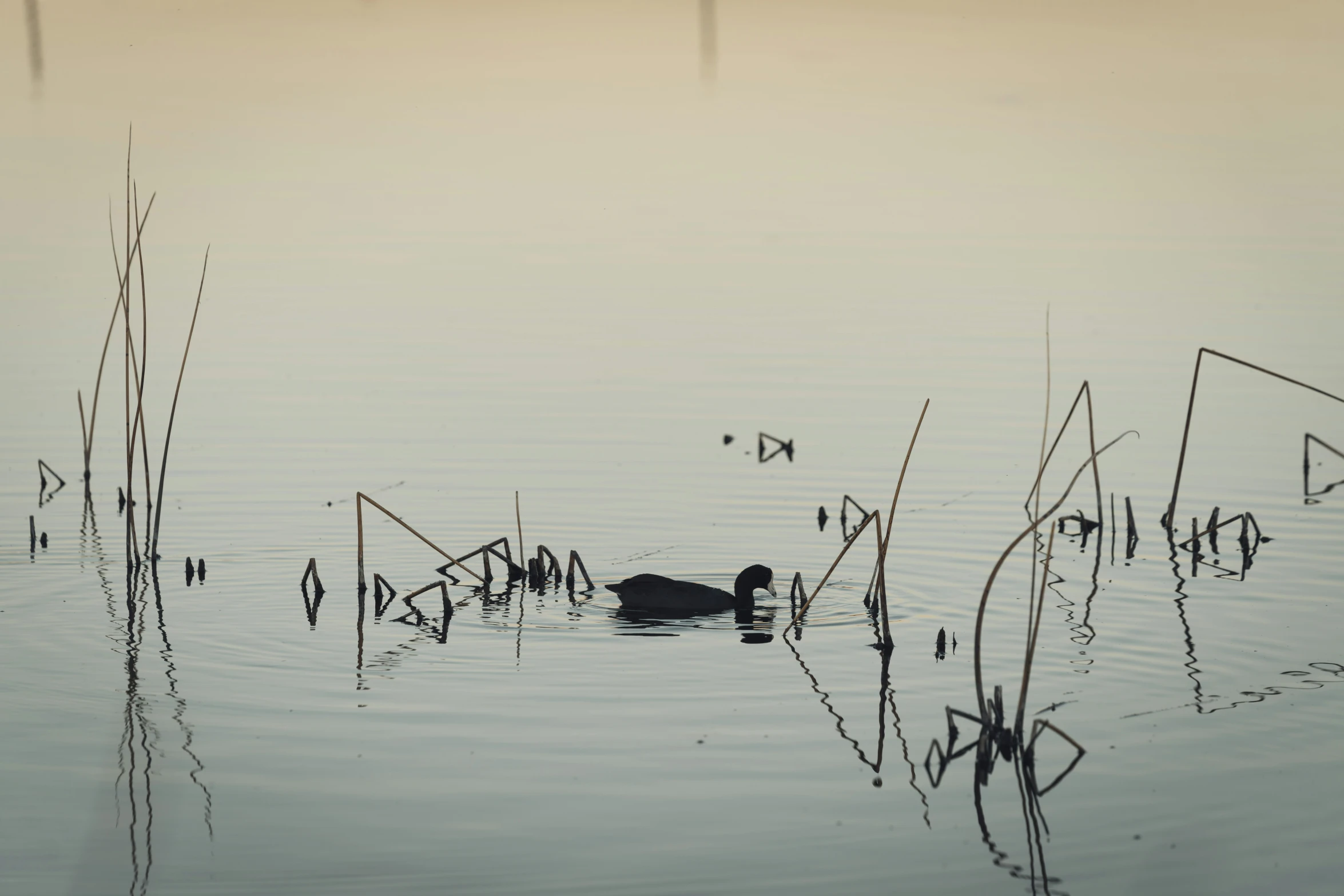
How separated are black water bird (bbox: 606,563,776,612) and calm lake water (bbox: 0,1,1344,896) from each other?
13cm

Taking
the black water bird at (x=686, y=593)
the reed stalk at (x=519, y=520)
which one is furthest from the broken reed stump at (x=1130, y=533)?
the reed stalk at (x=519, y=520)

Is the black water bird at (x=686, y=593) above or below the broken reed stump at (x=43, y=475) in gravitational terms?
below

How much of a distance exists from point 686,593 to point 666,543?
313 centimetres

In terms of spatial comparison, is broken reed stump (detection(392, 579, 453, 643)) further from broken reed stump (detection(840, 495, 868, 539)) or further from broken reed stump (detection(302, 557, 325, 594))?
broken reed stump (detection(840, 495, 868, 539))

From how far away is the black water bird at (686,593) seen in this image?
11633mm

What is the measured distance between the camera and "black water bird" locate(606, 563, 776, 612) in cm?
1163

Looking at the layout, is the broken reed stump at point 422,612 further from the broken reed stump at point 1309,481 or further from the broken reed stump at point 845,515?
the broken reed stump at point 1309,481

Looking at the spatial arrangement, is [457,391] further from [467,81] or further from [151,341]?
[467,81]

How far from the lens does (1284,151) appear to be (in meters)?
47.9

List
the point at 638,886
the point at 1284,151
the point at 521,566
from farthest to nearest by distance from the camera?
the point at 1284,151, the point at 521,566, the point at 638,886

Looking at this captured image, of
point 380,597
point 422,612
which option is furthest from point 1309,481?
point 380,597

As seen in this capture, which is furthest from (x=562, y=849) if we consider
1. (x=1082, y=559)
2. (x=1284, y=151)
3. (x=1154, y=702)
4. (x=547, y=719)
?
(x=1284, y=151)

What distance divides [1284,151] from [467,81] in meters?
32.2

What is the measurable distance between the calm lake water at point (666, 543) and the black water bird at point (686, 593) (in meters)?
0.13
